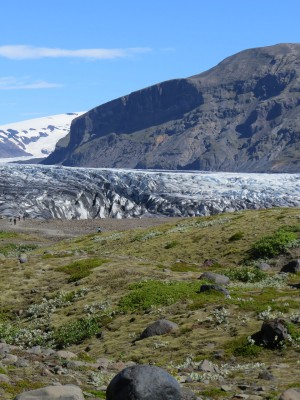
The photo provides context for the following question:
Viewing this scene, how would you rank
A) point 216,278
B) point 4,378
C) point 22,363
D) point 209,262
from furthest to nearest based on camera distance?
point 209,262, point 216,278, point 22,363, point 4,378

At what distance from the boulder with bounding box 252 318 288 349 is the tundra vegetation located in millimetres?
170

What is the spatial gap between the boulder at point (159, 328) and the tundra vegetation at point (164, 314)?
0.34m

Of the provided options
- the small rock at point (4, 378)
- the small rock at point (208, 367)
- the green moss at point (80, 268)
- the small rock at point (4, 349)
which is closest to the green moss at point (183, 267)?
the green moss at point (80, 268)

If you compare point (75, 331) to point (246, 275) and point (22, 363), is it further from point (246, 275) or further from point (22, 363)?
point (246, 275)

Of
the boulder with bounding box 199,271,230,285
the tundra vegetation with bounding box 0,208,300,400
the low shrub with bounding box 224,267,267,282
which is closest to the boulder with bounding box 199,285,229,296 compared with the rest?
the tundra vegetation with bounding box 0,208,300,400

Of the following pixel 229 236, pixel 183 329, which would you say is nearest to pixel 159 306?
pixel 183 329

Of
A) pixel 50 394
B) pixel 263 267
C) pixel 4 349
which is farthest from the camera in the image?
pixel 263 267

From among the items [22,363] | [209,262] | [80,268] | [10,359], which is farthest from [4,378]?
[209,262]

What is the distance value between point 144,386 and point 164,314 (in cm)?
1577

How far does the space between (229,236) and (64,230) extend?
72.2m

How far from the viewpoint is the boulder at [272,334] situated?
24.5 metres

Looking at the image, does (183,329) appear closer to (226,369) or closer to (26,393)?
(226,369)

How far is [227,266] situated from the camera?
5003 cm

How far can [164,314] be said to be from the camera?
103 ft
